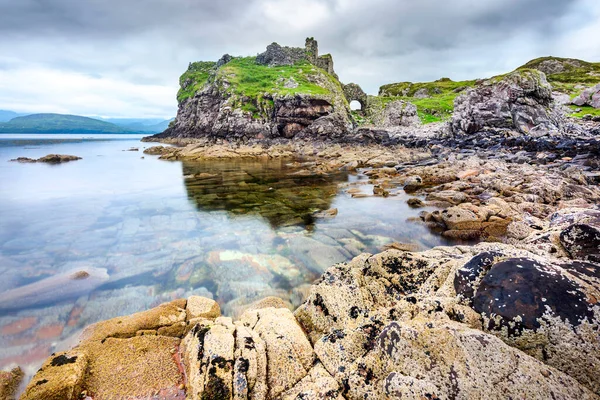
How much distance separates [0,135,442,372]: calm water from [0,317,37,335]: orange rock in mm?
A: 34

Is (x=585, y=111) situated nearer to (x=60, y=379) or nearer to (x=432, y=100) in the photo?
(x=432, y=100)

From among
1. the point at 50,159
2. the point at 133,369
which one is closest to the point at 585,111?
the point at 133,369

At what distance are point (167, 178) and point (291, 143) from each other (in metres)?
29.9

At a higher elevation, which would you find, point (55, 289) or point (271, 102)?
point (271, 102)

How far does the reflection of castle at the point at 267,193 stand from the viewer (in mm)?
14884

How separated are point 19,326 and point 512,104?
45.8 m

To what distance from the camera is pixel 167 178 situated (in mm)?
27438

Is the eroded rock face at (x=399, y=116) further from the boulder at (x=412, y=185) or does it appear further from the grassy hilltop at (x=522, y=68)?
the boulder at (x=412, y=185)

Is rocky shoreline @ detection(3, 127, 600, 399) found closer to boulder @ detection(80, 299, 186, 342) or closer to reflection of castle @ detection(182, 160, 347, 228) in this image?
boulder @ detection(80, 299, 186, 342)

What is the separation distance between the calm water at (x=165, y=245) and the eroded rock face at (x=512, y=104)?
25524 mm

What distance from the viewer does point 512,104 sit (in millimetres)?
34844

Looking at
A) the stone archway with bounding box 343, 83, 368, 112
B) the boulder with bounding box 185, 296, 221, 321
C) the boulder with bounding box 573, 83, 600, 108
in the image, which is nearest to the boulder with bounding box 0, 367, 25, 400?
the boulder with bounding box 185, 296, 221, 321

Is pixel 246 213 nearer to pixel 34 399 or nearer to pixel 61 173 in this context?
pixel 34 399

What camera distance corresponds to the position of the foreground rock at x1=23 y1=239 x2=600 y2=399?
2.73m
